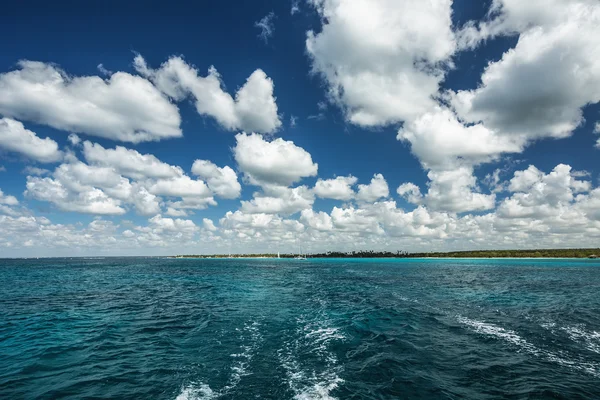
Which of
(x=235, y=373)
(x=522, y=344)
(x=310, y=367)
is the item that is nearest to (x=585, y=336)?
(x=522, y=344)

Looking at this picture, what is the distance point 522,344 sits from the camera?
2181 cm

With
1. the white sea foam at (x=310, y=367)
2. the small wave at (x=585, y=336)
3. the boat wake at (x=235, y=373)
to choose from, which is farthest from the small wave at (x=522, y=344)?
the boat wake at (x=235, y=373)

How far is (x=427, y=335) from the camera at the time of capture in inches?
967

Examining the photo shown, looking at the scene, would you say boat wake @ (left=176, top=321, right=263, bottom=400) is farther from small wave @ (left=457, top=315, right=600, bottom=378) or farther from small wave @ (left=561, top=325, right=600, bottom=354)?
small wave @ (left=561, top=325, right=600, bottom=354)

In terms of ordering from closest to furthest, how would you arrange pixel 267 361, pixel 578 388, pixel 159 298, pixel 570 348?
pixel 578 388 → pixel 267 361 → pixel 570 348 → pixel 159 298

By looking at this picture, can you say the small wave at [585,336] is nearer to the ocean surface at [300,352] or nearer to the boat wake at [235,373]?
the ocean surface at [300,352]

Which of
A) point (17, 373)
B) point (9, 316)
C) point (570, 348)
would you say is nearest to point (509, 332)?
point (570, 348)

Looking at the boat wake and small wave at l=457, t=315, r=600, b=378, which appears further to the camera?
small wave at l=457, t=315, r=600, b=378

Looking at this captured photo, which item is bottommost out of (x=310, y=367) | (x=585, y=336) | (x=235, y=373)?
(x=585, y=336)

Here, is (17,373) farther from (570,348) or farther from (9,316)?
(570,348)

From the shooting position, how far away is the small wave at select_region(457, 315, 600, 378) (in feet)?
57.7

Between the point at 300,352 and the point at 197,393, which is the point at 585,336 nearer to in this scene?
the point at 300,352

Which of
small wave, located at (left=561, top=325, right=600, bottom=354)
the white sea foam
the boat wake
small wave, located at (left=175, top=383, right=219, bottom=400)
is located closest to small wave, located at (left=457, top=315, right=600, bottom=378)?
small wave, located at (left=561, top=325, right=600, bottom=354)

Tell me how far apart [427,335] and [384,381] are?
35.5 ft
